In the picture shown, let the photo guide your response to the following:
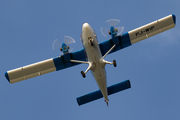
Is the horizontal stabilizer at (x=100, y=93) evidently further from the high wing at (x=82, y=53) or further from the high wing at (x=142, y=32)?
the high wing at (x=142, y=32)

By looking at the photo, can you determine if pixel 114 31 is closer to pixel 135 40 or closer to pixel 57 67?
pixel 135 40

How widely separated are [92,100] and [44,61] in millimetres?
7331

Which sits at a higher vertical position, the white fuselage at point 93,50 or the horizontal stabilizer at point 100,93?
the white fuselage at point 93,50

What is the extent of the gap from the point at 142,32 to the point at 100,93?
28.8ft

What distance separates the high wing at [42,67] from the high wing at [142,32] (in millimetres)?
3161

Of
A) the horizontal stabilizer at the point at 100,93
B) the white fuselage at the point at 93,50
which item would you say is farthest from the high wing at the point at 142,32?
the horizontal stabilizer at the point at 100,93

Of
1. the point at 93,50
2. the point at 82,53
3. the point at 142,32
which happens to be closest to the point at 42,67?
the point at 82,53

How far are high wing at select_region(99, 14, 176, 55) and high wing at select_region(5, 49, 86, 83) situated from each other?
10.4 ft

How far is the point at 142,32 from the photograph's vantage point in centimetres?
3456

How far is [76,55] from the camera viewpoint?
34.3 metres

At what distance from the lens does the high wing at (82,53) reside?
3412cm

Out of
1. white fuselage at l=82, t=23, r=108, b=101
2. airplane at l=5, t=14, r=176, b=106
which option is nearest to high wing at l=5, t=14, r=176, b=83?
airplane at l=5, t=14, r=176, b=106

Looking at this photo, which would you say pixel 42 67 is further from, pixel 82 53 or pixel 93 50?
pixel 93 50

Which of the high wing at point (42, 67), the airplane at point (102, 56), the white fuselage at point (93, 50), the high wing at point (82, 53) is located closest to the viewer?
the white fuselage at point (93, 50)
